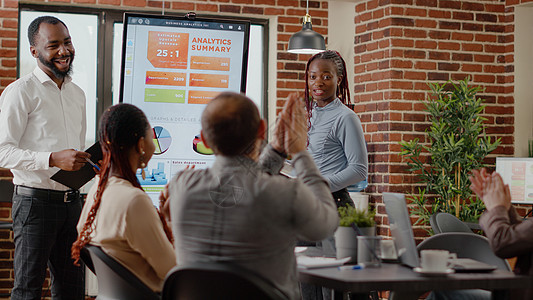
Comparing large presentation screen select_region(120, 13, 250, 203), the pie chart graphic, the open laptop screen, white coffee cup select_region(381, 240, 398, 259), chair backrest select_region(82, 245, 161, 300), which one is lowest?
chair backrest select_region(82, 245, 161, 300)

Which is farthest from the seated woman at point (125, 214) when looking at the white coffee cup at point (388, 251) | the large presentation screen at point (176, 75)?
the large presentation screen at point (176, 75)

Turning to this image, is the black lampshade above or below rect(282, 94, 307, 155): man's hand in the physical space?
above

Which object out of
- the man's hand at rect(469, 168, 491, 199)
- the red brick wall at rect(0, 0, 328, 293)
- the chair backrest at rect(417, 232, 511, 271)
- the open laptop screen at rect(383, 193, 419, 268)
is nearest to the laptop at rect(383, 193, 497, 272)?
the open laptop screen at rect(383, 193, 419, 268)

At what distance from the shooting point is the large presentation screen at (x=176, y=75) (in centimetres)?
346

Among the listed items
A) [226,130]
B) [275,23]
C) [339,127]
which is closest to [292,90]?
[275,23]

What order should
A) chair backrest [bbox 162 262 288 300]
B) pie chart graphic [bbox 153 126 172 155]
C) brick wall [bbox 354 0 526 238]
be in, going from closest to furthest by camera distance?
chair backrest [bbox 162 262 288 300] → pie chart graphic [bbox 153 126 172 155] → brick wall [bbox 354 0 526 238]

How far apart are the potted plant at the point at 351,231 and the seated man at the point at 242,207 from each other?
417 mm

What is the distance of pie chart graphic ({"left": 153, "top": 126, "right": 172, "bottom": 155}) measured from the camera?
136 inches

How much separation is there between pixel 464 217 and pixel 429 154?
57 cm

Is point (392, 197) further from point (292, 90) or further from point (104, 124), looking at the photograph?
point (292, 90)

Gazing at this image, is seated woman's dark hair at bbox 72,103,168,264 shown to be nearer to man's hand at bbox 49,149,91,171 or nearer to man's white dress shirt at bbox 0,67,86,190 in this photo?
man's hand at bbox 49,149,91,171

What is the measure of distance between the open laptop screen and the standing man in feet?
5.01

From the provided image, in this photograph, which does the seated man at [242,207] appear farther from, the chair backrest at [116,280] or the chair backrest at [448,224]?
the chair backrest at [448,224]

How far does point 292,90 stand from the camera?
5965 mm
